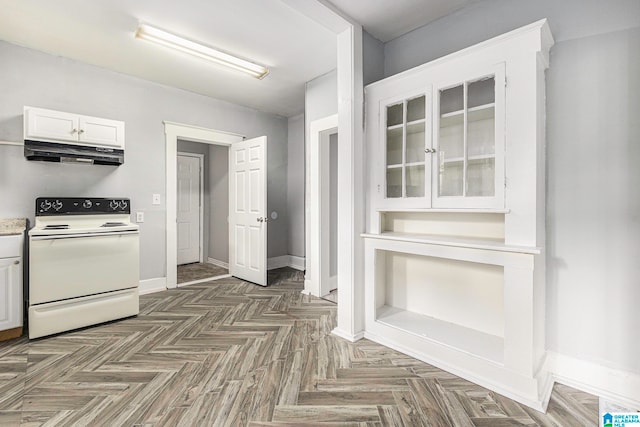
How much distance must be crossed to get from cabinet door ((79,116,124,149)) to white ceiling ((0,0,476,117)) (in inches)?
Result: 27.0

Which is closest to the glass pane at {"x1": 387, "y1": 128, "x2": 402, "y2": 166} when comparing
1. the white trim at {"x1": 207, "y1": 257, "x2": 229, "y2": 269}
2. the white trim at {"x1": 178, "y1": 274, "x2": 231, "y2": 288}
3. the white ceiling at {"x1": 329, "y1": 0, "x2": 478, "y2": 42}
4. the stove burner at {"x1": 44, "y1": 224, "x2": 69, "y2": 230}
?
the white ceiling at {"x1": 329, "y1": 0, "x2": 478, "y2": 42}

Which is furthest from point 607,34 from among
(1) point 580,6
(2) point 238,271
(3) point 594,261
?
(2) point 238,271

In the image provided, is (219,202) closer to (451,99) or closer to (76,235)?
(76,235)

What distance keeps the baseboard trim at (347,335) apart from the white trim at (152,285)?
2481 mm

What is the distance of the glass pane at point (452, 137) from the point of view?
2.04 metres

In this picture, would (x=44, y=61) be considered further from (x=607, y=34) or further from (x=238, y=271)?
(x=607, y=34)

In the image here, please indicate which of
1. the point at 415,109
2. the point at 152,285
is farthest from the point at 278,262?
the point at 415,109

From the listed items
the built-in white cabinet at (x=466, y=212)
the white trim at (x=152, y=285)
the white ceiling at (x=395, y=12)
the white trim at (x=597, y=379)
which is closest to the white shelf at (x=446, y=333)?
the built-in white cabinet at (x=466, y=212)

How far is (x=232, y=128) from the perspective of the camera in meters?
4.50

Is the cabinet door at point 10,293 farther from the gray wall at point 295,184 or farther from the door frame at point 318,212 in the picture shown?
the gray wall at point 295,184

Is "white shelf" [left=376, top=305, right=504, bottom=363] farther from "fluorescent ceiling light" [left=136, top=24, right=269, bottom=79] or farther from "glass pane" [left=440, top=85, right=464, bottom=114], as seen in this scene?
"fluorescent ceiling light" [left=136, top=24, right=269, bottom=79]

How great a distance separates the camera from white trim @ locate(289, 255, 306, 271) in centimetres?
511

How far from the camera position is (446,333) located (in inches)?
86.6

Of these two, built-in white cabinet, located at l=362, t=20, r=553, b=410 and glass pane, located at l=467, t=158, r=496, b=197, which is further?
glass pane, located at l=467, t=158, r=496, b=197
